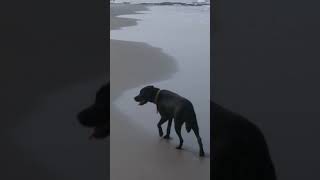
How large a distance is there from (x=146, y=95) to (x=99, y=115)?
7.8 inches

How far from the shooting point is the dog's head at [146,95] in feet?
4.77

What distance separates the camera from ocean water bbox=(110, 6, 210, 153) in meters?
1.45

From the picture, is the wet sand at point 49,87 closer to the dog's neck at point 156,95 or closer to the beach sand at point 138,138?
the beach sand at point 138,138

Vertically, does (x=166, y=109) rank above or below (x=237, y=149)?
above

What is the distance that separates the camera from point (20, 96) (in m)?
1.42

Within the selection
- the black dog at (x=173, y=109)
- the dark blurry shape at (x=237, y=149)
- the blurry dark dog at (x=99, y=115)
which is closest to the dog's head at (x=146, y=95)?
the black dog at (x=173, y=109)

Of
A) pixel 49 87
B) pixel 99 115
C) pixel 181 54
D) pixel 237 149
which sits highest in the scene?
pixel 181 54

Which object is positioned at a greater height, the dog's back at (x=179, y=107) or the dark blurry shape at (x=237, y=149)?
the dog's back at (x=179, y=107)

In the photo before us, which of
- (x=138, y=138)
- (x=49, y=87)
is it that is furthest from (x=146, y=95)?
(x=49, y=87)

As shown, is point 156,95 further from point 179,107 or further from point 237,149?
point 237,149

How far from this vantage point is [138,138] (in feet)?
4.79

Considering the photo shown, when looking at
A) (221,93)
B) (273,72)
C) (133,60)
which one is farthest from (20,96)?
(273,72)

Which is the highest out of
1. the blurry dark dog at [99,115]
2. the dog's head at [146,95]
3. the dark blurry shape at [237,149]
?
the dog's head at [146,95]

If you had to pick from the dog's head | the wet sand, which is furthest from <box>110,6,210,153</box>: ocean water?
the wet sand
